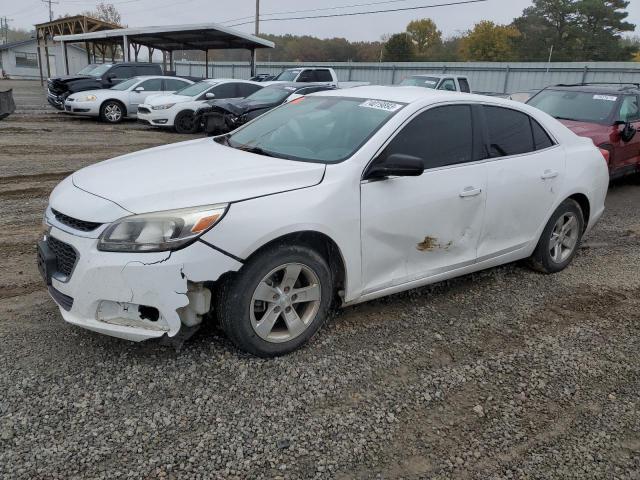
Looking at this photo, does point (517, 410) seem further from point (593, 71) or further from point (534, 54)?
point (534, 54)

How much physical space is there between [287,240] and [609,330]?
8.32 ft

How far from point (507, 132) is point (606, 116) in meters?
5.15

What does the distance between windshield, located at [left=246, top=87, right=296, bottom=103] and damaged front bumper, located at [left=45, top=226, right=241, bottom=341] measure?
1052cm

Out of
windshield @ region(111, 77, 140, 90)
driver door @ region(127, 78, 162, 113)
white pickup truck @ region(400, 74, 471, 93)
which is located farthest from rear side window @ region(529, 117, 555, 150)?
windshield @ region(111, 77, 140, 90)

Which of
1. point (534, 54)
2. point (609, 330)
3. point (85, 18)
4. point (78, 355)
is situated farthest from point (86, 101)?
point (534, 54)

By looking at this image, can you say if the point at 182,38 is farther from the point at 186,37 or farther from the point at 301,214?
the point at 301,214

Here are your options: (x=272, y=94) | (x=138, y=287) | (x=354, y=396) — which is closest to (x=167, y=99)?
(x=272, y=94)

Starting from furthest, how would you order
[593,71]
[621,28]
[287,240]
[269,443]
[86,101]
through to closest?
[621,28]
[593,71]
[86,101]
[287,240]
[269,443]

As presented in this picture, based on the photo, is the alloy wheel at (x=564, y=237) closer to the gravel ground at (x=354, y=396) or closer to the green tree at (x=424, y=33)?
the gravel ground at (x=354, y=396)

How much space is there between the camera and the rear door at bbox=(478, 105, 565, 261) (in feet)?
14.0

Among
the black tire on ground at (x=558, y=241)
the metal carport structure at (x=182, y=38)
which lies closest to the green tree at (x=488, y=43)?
the metal carport structure at (x=182, y=38)

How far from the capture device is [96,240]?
2.97 metres

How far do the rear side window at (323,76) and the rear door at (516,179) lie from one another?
16.1 metres

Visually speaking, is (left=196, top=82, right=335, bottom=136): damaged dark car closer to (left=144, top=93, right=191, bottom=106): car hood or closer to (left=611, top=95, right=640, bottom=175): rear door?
(left=144, top=93, right=191, bottom=106): car hood
